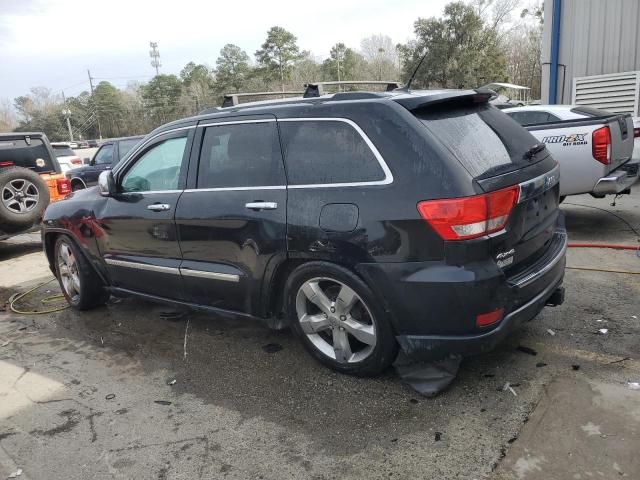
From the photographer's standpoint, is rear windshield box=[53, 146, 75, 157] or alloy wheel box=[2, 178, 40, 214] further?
rear windshield box=[53, 146, 75, 157]

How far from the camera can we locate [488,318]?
2.82 meters

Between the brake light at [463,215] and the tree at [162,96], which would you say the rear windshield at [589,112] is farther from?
the tree at [162,96]

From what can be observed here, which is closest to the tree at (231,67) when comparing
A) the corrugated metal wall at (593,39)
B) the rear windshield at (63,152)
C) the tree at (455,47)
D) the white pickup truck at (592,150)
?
the tree at (455,47)

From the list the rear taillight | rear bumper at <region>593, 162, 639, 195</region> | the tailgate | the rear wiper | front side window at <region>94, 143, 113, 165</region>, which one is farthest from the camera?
front side window at <region>94, 143, 113, 165</region>

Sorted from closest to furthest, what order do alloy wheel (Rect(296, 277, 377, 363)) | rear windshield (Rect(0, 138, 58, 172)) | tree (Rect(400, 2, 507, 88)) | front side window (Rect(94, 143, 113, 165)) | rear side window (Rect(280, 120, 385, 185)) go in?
rear side window (Rect(280, 120, 385, 185)) → alloy wheel (Rect(296, 277, 377, 363)) → rear windshield (Rect(0, 138, 58, 172)) → front side window (Rect(94, 143, 113, 165)) → tree (Rect(400, 2, 507, 88))

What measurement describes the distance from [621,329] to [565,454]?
1696mm

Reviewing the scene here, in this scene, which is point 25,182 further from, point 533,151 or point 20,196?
point 533,151

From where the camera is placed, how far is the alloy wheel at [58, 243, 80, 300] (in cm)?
516

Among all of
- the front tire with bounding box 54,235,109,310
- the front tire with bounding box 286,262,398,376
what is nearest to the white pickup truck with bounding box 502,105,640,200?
the front tire with bounding box 286,262,398,376

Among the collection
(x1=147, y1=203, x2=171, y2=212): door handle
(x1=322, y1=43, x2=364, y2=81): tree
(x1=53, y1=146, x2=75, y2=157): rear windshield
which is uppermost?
(x1=322, y1=43, x2=364, y2=81): tree

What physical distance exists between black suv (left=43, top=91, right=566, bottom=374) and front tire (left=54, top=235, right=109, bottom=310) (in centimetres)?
108

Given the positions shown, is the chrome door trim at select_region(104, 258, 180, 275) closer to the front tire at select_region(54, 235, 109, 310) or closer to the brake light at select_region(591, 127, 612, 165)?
the front tire at select_region(54, 235, 109, 310)

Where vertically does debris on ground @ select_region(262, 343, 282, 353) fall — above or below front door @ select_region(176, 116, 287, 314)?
below

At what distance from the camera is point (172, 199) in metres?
A: 3.97
